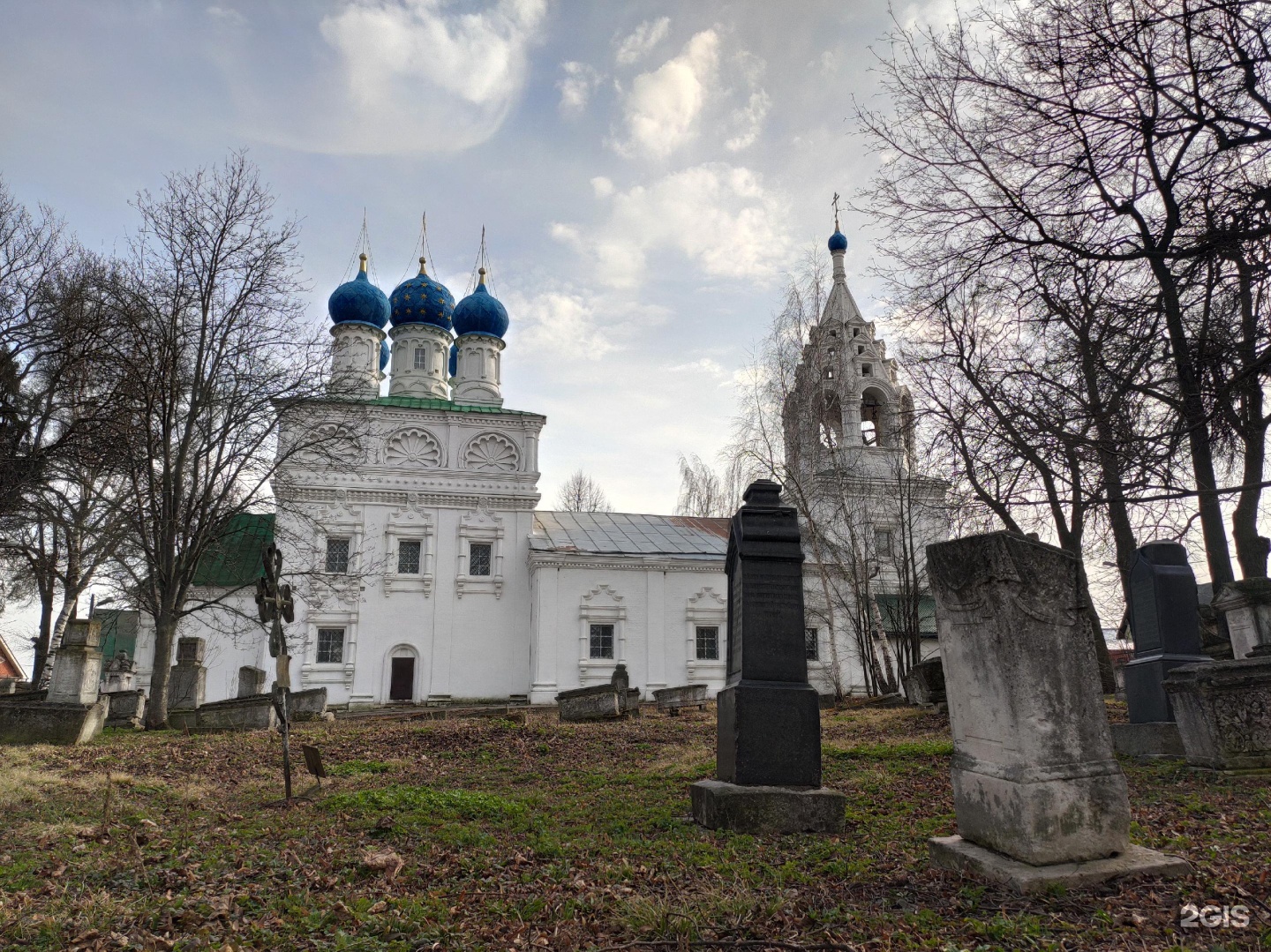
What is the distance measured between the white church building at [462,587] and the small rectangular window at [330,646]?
0.13 ft

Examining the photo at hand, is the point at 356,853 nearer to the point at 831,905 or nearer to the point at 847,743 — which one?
the point at 831,905

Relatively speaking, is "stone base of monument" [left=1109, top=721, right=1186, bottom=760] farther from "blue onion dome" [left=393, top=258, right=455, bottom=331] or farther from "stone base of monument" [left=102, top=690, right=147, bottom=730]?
"blue onion dome" [left=393, top=258, right=455, bottom=331]

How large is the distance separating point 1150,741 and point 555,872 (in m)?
6.39

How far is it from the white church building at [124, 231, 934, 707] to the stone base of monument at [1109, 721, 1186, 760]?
53.7ft

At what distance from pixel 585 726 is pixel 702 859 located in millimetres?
10381

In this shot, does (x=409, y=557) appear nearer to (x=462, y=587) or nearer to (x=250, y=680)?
(x=462, y=587)

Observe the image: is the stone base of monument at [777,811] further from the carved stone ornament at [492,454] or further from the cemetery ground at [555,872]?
the carved stone ornament at [492,454]

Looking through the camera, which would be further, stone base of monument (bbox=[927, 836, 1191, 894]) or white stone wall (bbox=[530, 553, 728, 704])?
white stone wall (bbox=[530, 553, 728, 704])

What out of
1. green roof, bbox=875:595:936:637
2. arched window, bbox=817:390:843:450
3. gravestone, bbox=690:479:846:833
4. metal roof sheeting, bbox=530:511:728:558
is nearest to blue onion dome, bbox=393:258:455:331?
metal roof sheeting, bbox=530:511:728:558

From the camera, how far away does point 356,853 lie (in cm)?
544

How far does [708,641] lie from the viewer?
27.7 metres

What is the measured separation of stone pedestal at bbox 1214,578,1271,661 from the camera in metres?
8.53

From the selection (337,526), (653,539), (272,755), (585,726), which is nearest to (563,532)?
(653,539)

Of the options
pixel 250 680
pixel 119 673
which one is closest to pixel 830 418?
pixel 250 680
